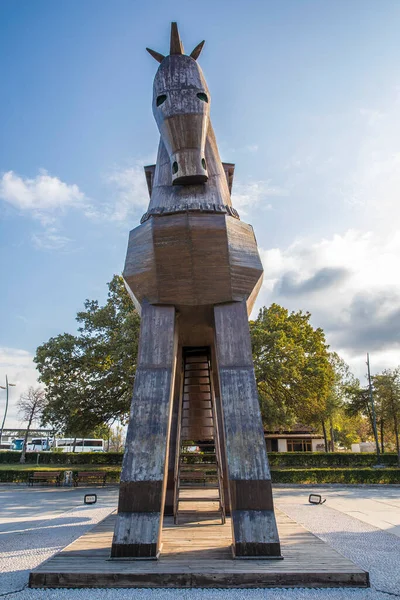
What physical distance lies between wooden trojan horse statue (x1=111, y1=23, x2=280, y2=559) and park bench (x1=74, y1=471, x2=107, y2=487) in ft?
49.7

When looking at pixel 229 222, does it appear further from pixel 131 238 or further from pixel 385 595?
pixel 385 595

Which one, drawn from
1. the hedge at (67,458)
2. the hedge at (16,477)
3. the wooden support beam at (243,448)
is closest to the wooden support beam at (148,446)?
the wooden support beam at (243,448)

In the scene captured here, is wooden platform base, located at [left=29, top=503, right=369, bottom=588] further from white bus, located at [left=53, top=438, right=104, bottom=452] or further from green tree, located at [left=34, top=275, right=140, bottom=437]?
white bus, located at [left=53, top=438, right=104, bottom=452]

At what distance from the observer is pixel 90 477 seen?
22.0m

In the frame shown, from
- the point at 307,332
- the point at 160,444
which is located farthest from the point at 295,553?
the point at 307,332

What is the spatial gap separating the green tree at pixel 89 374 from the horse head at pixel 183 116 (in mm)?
14582

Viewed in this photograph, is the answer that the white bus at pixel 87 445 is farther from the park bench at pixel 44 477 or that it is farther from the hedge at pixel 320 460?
the park bench at pixel 44 477

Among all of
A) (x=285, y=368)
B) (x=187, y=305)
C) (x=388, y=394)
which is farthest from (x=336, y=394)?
(x=187, y=305)

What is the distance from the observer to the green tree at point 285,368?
74.1 feet

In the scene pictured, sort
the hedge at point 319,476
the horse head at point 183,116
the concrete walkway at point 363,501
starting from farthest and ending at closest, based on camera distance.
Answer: the hedge at point 319,476
the concrete walkway at point 363,501
the horse head at point 183,116

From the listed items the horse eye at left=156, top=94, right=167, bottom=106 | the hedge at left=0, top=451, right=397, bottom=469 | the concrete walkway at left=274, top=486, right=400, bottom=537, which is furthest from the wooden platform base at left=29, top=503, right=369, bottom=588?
the hedge at left=0, top=451, right=397, bottom=469

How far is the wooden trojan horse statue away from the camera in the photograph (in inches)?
245

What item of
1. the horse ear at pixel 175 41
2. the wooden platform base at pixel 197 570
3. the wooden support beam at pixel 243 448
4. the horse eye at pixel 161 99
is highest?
the horse ear at pixel 175 41

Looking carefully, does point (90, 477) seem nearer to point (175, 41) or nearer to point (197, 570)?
point (197, 570)
